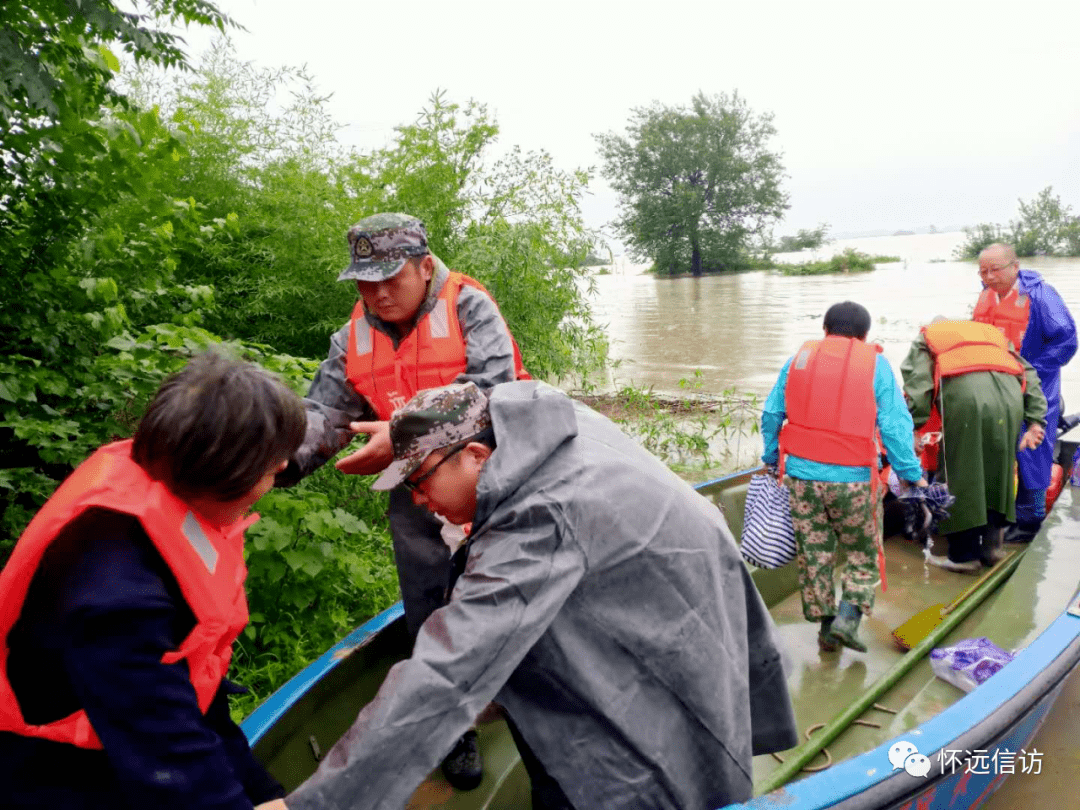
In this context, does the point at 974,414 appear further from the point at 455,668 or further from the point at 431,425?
the point at 455,668

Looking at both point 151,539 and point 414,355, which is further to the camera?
point 414,355

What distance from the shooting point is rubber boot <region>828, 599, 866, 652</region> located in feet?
11.1

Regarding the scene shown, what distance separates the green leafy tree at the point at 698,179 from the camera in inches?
1533

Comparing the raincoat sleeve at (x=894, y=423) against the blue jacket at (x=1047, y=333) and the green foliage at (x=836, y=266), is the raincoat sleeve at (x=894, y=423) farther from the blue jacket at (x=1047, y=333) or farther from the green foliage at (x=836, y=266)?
the green foliage at (x=836, y=266)

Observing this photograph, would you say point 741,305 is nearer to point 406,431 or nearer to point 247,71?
point 247,71

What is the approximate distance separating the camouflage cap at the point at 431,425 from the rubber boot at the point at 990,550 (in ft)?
12.5

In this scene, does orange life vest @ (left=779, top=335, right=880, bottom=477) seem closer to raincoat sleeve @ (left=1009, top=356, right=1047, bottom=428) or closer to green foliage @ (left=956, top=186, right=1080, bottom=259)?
raincoat sleeve @ (left=1009, top=356, right=1047, bottom=428)

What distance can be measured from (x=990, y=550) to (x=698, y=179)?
3781cm

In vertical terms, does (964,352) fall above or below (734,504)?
above

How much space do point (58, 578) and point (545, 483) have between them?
72 centimetres

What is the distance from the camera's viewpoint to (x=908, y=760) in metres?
1.96

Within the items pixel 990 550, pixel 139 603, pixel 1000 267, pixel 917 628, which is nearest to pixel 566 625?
pixel 139 603

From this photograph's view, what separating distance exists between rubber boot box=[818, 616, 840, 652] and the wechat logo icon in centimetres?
155

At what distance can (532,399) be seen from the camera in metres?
1.39
